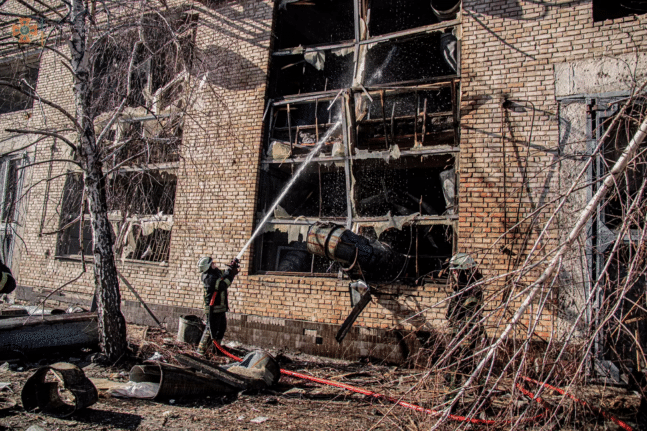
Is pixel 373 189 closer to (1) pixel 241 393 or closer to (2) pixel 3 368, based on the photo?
(1) pixel 241 393

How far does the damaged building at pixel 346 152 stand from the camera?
555 cm

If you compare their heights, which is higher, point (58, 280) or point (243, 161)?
point (243, 161)

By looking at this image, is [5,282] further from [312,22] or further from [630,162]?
[312,22]

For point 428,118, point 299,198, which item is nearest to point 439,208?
point 428,118

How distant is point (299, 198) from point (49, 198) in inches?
251

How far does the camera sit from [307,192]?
8484 millimetres

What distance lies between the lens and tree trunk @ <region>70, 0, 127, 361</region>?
530cm

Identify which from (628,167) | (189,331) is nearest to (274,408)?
(189,331)

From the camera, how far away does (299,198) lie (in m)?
8.35

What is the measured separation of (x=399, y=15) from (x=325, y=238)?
19.7ft

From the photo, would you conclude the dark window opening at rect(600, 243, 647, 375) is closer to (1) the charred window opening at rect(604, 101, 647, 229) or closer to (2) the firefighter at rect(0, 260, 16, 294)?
(1) the charred window opening at rect(604, 101, 647, 229)

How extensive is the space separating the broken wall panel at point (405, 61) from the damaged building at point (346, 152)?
0.12 ft

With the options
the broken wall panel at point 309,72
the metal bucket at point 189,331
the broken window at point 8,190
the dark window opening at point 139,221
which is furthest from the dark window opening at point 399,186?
the broken window at point 8,190

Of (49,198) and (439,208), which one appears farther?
(49,198)
